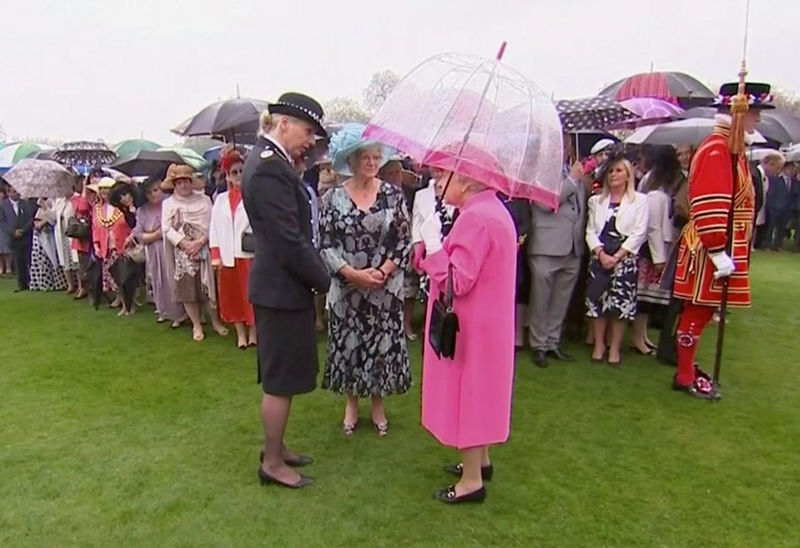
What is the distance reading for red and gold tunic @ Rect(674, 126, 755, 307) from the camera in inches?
153

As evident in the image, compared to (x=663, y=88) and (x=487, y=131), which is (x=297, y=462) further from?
(x=663, y=88)

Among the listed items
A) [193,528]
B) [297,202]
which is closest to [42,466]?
[193,528]

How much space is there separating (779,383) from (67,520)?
458cm

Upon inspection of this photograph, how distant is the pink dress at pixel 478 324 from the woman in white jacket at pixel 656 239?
2.58 metres

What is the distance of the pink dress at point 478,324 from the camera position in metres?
2.62

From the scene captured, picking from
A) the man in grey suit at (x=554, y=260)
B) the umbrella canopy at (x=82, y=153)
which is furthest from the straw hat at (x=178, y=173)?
the umbrella canopy at (x=82, y=153)

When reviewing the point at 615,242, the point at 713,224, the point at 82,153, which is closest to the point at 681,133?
the point at 615,242

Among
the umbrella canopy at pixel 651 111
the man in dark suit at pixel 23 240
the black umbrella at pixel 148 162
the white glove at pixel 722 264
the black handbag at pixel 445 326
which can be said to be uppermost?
the umbrella canopy at pixel 651 111

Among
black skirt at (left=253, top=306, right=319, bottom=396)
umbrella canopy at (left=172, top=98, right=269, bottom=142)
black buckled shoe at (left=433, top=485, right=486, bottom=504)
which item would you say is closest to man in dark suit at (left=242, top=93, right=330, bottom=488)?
black skirt at (left=253, top=306, right=319, bottom=396)

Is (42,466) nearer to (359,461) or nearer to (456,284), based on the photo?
(359,461)

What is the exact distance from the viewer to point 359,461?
3410mm

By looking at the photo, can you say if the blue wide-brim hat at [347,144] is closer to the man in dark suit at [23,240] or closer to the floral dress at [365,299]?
the floral dress at [365,299]

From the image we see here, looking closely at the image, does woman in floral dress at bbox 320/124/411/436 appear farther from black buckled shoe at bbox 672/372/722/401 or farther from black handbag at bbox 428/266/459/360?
black buckled shoe at bbox 672/372/722/401

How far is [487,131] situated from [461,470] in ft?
5.55
